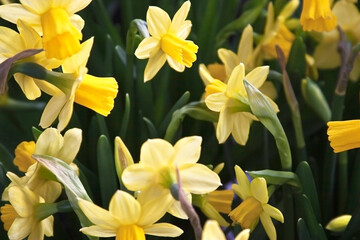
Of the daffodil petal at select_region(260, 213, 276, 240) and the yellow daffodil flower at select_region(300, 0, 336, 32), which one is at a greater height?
the yellow daffodil flower at select_region(300, 0, 336, 32)

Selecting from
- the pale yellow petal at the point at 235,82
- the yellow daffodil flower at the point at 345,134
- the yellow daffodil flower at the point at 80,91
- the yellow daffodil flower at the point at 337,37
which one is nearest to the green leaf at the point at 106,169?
the yellow daffodil flower at the point at 80,91

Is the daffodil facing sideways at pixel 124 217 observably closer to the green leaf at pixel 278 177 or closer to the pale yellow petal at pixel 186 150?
the pale yellow petal at pixel 186 150

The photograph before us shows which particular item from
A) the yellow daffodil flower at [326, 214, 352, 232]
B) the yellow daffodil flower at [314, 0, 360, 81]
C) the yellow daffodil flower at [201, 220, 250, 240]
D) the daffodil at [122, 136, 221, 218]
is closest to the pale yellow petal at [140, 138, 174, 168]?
the daffodil at [122, 136, 221, 218]

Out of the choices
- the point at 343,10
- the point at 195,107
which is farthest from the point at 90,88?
the point at 343,10

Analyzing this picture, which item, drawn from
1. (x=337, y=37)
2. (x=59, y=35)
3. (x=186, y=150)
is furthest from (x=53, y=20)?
(x=337, y=37)

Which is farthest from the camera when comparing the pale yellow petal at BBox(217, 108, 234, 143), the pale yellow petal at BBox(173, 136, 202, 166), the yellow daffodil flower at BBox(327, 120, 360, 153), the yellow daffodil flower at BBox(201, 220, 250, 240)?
the pale yellow petal at BBox(217, 108, 234, 143)

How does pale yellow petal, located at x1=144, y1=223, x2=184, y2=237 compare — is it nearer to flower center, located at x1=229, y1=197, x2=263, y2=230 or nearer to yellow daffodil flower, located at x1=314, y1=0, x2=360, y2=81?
flower center, located at x1=229, y1=197, x2=263, y2=230

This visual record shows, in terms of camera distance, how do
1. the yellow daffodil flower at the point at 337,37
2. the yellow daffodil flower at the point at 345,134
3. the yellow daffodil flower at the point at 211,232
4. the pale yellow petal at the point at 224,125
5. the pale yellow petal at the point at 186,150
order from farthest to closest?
the yellow daffodil flower at the point at 337,37 < the pale yellow petal at the point at 224,125 < the yellow daffodil flower at the point at 345,134 < the pale yellow petal at the point at 186,150 < the yellow daffodil flower at the point at 211,232
